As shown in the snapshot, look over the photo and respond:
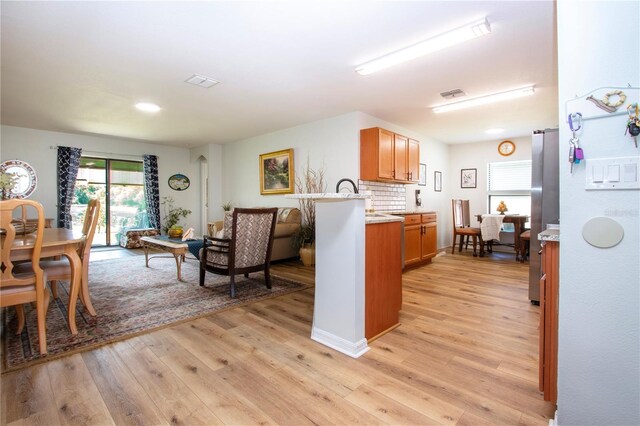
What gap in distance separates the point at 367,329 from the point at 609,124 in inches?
69.8

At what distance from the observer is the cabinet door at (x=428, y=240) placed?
4.94 m

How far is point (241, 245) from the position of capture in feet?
11.0

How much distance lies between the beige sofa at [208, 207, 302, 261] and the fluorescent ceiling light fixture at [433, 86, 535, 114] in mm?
2822

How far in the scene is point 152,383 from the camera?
5.75 feet

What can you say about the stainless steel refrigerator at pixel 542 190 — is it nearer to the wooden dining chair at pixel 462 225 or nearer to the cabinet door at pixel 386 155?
the cabinet door at pixel 386 155

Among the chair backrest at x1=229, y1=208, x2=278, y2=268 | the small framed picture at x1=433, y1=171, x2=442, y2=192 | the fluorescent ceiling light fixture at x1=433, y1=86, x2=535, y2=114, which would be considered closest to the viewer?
the chair backrest at x1=229, y1=208, x2=278, y2=268

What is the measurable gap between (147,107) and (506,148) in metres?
6.78

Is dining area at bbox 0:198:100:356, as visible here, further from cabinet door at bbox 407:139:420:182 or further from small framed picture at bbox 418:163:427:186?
small framed picture at bbox 418:163:427:186

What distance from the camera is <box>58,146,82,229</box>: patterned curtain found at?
237 inches

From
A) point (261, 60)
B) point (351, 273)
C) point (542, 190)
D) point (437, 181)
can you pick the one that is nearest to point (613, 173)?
point (351, 273)

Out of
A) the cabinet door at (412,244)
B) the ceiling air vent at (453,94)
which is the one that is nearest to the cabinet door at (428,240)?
the cabinet door at (412,244)

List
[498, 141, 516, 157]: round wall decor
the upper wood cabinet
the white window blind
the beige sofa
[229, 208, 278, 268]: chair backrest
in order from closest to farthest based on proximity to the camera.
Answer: [229, 208, 278, 268]: chair backrest < the upper wood cabinet < the beige sofa < the white window blind < [498, 141, 516, 157]: round wall decor

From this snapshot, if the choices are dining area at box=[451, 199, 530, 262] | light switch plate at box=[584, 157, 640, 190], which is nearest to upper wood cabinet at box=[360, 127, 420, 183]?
dining area at box=[451, 199, 530, 262]

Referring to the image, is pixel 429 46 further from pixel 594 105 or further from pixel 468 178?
pixel 468 178
